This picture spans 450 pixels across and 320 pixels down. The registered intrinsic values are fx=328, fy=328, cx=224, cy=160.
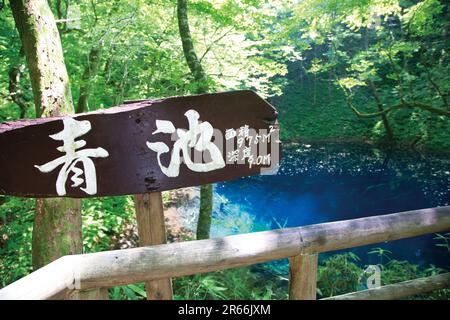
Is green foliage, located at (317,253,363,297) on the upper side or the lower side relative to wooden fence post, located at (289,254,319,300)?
lower

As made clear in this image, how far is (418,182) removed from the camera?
10695 mm

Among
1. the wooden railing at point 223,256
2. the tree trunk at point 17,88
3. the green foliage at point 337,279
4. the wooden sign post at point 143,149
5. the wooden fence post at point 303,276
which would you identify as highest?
the tree trunk at point 17,88

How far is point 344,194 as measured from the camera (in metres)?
10.4

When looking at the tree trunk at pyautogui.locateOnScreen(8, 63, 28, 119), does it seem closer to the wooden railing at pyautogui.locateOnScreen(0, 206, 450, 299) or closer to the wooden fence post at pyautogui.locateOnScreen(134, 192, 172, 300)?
the wooden fence post at pyautogui.locateOnScreen(134, 192, 172, 300)

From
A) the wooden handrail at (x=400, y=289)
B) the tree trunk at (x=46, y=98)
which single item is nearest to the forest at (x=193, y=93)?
the tree trunk at (x=46, y=98)

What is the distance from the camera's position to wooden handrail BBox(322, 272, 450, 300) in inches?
73.6

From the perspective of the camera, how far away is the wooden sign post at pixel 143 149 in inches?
60.3

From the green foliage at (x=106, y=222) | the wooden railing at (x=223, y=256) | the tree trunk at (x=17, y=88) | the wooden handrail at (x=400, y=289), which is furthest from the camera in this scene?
the tree trunk at (x=17, y=88)

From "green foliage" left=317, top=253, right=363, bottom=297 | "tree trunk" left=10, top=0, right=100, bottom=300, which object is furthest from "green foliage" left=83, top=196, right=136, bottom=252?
"green foliage" left=317, top=253, right=363, bottom=297

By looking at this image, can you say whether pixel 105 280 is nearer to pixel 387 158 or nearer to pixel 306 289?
pixel 306 289

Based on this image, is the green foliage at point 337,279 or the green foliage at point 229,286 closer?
the green foliage at point 229,286

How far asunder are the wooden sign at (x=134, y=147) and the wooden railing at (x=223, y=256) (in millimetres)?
348

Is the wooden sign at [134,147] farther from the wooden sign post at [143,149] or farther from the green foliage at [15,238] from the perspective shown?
the green foliage at [15,238]

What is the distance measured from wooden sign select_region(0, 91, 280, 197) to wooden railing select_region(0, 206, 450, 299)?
348 mm
